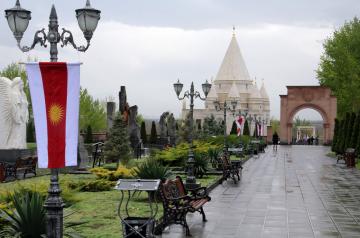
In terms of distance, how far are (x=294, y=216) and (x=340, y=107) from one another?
52006 millimetres

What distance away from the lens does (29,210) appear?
831cm

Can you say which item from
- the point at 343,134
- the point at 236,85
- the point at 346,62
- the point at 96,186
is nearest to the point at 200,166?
the point at 96,186

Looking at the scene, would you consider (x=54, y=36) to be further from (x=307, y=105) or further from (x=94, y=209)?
(x=307, y=105)

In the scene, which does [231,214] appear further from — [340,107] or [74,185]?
[340,107]

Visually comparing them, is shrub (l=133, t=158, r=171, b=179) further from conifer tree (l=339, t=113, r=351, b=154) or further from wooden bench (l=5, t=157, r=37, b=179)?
conifer tree (l=339, t=113, r=351, b=154)

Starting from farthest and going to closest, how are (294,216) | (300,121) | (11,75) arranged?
(300,121)
(11,75)
(294,216)

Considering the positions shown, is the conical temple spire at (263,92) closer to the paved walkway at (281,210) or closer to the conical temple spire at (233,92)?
the conical temple spire at (233,92)

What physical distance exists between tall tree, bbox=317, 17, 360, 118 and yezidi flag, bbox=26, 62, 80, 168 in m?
39.3

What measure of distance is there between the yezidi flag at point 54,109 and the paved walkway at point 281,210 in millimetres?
3764

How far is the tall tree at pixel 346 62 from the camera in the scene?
1800 inches

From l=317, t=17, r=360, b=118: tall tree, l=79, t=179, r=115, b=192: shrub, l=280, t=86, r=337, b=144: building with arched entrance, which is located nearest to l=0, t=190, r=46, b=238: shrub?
l=79, t=179, r=115, b=192: shrub

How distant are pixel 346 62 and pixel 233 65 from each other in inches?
2118

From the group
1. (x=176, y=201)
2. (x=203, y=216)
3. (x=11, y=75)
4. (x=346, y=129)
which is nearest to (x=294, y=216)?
(x=203, y=216)

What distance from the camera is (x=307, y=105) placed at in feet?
244
